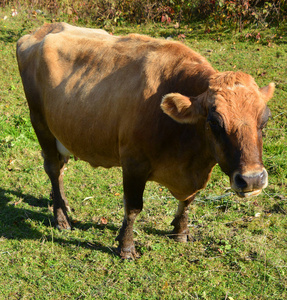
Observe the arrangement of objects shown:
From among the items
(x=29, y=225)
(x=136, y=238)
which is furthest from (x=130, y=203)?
(x=29, y=225)

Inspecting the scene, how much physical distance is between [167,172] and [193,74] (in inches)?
42.0

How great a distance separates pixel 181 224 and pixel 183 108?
1967 millimetres

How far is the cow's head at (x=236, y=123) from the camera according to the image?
10.8 ft

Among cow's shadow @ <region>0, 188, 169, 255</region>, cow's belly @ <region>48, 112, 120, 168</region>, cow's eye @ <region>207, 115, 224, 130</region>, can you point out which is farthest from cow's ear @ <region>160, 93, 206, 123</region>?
cow's shadow @ <region>0, 188, 169, 255</region>

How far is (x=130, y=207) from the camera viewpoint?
461 centimetres

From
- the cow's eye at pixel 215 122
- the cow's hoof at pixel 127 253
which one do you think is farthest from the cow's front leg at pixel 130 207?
the cow's eye at pixel 215 122

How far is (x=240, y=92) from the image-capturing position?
3422 mm

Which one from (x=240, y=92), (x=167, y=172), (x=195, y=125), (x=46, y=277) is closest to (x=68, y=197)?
(x=46, y=277)

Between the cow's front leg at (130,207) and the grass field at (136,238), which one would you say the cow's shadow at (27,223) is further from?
the cow's front leg at (130,207)

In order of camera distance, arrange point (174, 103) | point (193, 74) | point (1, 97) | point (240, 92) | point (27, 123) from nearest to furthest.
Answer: point (240, 92) < point (174, 103) < point (193, 74) < point (27, 123) < point (1, 97)

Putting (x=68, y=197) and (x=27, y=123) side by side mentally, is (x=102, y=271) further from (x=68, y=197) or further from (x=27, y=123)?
(x=27, y=123)

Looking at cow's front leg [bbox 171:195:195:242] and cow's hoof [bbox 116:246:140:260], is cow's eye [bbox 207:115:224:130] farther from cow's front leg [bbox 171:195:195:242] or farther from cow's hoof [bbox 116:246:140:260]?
cow's hoof [bbox 116:246:140:260]

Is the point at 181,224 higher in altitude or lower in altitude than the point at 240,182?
lower

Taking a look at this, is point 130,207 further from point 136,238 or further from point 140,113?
point 140,113
